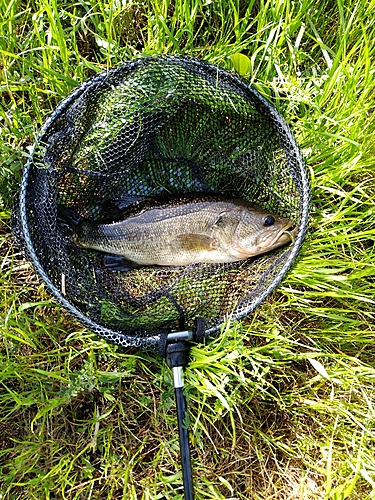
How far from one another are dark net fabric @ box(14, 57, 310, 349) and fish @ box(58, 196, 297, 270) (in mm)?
70

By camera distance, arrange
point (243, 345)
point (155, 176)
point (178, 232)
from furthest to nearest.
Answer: point (155, 176) → point (178, 232) → point (243, 345)

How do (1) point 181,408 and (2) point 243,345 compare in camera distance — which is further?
(2) point 243,345

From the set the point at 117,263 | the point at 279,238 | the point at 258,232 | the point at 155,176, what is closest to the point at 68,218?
the point at 117,263

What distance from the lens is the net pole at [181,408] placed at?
7.30 feet

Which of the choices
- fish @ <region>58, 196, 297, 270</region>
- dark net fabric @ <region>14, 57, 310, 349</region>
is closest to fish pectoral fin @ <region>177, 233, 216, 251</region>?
fish @ <region>58, 196, 297, 270</region>

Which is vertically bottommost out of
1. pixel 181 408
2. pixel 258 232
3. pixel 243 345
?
pixel 181 408

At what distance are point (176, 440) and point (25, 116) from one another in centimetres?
192

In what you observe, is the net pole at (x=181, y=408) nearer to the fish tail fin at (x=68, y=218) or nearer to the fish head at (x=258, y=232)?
the fish head at (x=258, y=232)

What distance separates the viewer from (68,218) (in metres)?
2.51

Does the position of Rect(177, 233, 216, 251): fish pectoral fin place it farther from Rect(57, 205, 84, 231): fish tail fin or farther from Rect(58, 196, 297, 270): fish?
Rect(57, 205, 84, 231): fish tail fin

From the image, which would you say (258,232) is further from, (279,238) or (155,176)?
(155,176)

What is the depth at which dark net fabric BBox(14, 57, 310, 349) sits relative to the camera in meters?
2.33

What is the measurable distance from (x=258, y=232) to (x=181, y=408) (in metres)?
0.95

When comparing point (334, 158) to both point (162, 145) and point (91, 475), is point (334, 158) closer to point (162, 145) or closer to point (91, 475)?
point (162, 145)
